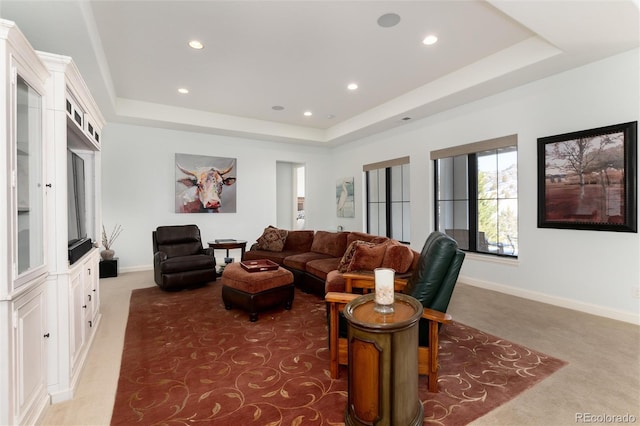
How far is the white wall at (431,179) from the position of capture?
3.40 metres

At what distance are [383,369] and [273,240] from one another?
13.7ft

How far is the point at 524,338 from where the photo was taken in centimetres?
292

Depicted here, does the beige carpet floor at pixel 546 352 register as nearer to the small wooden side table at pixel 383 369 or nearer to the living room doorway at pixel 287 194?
the small wooden side table at pixel 383 369

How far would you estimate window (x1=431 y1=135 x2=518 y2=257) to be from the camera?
4480 millimetres

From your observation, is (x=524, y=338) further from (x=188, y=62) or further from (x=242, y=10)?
(x=188, y=62)

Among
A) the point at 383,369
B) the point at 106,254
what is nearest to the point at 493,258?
the point at 383,369

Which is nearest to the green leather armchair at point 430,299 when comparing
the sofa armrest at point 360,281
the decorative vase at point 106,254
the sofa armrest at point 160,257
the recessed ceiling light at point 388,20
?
the sofa armrest at point 360,281

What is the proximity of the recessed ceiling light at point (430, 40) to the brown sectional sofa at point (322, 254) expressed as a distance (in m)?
2.33

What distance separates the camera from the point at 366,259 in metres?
3.32

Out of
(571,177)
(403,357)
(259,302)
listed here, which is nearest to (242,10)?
(259,302)

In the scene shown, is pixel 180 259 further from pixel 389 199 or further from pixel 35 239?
pixel 389 199

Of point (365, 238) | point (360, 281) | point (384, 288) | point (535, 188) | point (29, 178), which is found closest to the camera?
point (384, 288)

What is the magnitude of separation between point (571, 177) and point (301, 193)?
21.5 feet

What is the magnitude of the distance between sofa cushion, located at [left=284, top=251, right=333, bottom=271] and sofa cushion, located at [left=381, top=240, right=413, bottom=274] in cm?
164
